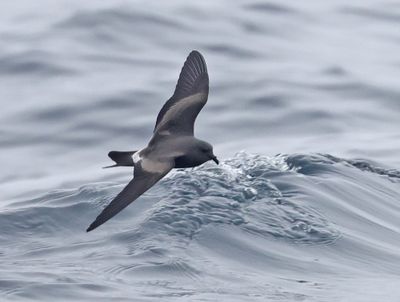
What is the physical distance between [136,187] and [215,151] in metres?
4.38

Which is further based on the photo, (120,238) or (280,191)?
(280,191)

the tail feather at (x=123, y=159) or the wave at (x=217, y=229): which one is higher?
the tail feather at (x=123, y=159)

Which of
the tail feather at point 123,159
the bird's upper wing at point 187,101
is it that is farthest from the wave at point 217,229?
the bird's upper wing at point 187,101

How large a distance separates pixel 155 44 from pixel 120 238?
7210 millimetres

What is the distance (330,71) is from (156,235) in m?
6.55

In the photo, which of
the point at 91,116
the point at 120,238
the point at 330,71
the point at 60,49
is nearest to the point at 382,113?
the point at 330,71

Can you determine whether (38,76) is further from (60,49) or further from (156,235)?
(156,235)

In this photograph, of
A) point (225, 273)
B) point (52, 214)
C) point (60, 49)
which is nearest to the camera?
point (225, 273)

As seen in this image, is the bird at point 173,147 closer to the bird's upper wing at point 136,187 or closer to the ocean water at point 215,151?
the bird's upper wing at point 136,187

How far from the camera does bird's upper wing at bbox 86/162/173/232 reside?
7317 millimetres

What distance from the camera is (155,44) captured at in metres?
16.3

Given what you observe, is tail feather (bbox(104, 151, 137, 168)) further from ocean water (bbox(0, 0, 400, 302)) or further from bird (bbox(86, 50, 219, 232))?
ocean water (bbox(0, 0, 400, 302))

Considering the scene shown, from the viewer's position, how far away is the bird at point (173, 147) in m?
7.83

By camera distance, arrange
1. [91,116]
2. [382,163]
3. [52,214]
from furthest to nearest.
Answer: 1. [91,116]
2. [382,163]
3. [52,214]
